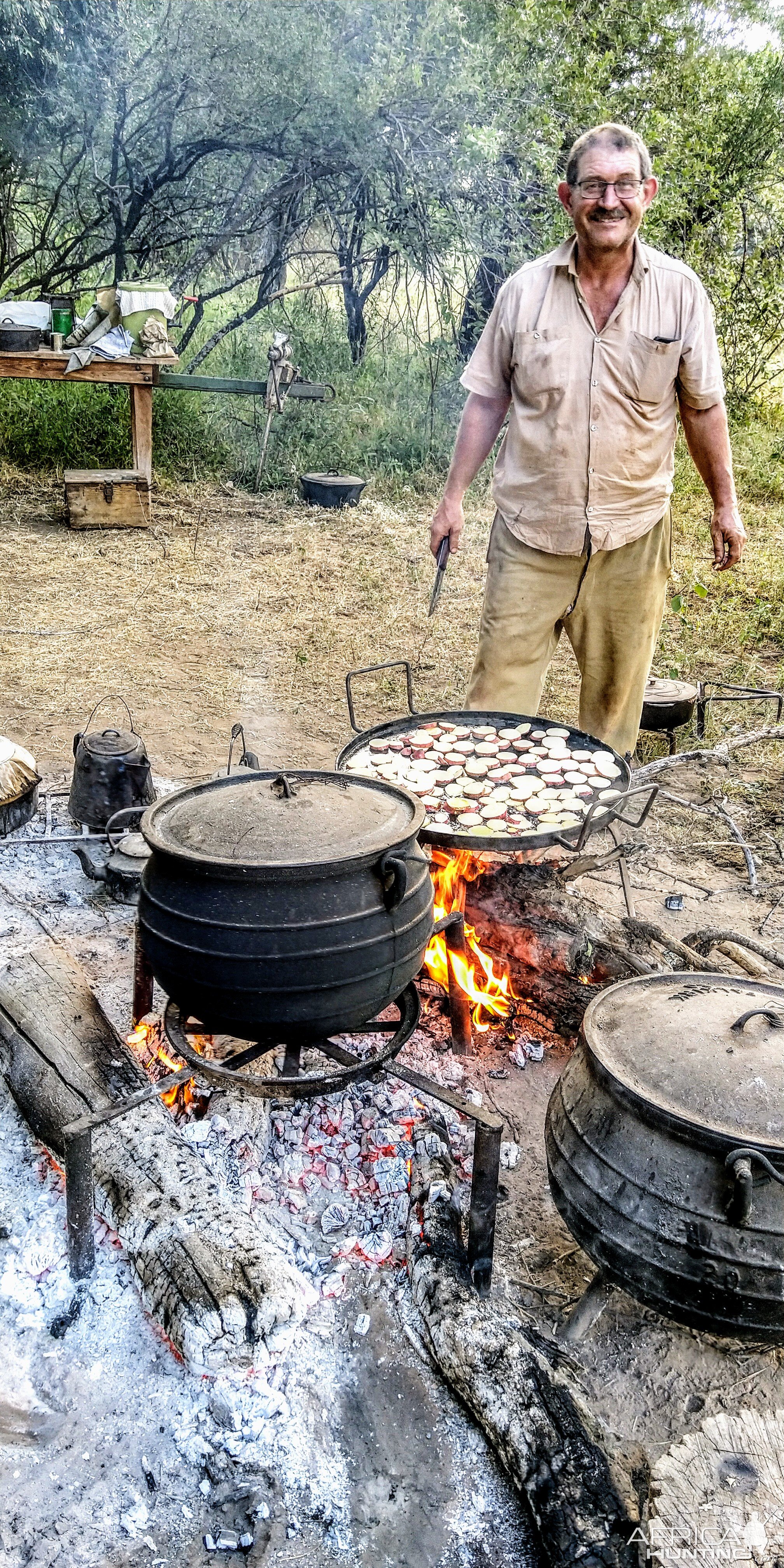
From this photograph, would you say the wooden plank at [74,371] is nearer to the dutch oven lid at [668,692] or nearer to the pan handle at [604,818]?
the dutch oven lid at [668,692]

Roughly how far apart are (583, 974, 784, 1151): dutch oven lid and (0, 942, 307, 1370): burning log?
0.81m

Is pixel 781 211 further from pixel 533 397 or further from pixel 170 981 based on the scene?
pixel 170 981

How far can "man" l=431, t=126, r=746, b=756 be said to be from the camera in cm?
364

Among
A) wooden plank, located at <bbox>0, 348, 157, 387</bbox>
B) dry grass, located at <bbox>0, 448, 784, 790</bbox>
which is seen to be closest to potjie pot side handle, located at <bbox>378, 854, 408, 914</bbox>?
dry grass, located at <bbox>0, 448, 784, 790</bbox>

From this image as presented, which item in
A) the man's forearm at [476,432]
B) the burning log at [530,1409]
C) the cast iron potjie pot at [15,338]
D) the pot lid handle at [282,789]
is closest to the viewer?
the burning log at [530,1409]

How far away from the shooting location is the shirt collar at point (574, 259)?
3619 mm

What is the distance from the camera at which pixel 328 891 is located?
222cm

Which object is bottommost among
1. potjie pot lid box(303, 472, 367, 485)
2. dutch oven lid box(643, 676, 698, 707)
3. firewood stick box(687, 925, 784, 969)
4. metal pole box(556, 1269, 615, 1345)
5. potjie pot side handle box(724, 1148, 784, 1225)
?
metal pole box(556, 1269, 615, 1345)

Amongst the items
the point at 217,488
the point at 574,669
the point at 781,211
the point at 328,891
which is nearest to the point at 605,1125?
the point at 328,891

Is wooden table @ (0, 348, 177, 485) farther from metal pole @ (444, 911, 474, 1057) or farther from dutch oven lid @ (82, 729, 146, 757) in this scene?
metal pole @ (444, 911, 474, 1057)

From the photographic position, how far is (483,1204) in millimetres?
2336

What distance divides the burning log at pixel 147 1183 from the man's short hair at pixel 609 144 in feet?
9.64

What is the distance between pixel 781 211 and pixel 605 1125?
10.7m

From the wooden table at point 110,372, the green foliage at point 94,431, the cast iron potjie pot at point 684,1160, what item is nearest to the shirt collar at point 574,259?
the cast iron potjie pot at point 684,1160
